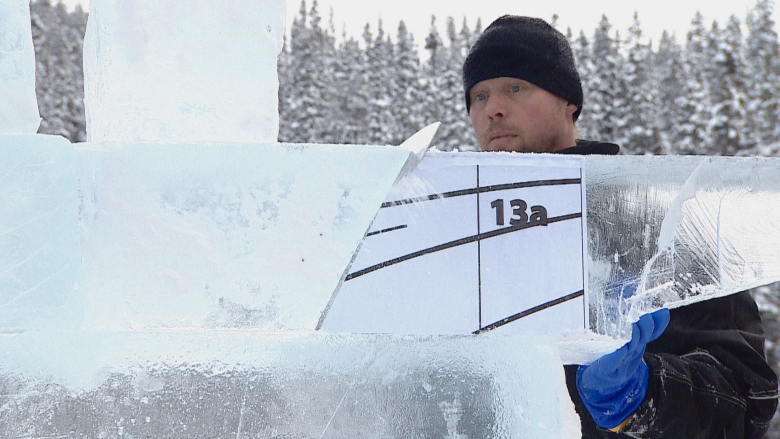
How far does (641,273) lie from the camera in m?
1.26

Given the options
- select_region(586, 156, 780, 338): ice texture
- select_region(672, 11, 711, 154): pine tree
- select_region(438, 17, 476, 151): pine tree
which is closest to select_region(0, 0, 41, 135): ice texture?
select_region(586, 156, 780, 338): ice texture

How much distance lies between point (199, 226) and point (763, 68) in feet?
78.5

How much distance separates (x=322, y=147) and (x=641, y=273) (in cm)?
68

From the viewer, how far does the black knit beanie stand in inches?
99.7

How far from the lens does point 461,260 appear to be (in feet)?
3.87

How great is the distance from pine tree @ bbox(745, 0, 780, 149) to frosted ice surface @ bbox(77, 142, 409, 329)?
69.8ft

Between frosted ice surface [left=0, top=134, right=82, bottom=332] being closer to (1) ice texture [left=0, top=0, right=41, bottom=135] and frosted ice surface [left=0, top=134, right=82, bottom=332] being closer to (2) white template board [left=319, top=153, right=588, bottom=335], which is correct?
(1) ice texture [left=0, top=0, right=41, bottom=135]

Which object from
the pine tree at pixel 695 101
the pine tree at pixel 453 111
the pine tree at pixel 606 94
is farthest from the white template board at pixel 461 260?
the pine tree at pixel 606 94

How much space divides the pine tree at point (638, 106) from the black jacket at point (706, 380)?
24385mm

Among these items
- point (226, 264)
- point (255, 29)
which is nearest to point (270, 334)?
point (226, 264)

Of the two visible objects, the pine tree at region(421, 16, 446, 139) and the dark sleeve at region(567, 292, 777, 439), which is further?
the pine tree at region(421, 16, 446, 139)

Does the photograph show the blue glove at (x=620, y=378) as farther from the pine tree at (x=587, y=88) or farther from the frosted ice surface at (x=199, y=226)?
the pine tree at (x=587, y=88)

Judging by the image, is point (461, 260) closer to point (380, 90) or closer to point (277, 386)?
point (277, 386)

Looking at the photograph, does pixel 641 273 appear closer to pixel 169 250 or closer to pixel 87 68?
pixel 169 250
